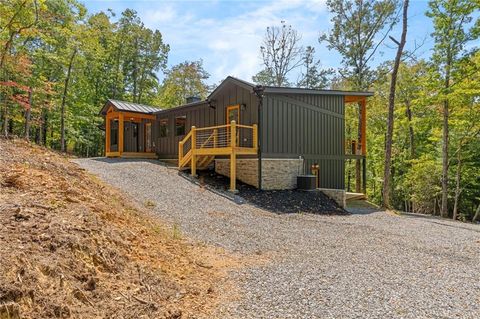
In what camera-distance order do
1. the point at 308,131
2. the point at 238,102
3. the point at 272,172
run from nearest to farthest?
the point at 272,172 → the point at 238,102 → the point at 308,131

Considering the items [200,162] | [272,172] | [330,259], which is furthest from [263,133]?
[330,259]

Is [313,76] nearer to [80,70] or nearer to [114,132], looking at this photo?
[114,132]

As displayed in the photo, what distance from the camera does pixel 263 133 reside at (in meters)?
12.5

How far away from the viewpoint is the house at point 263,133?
12.5 m

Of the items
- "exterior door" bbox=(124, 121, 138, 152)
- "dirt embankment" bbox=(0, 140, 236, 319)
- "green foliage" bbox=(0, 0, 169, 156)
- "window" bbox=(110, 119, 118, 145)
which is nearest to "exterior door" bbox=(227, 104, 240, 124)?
"exterior door" bbox=(124, 121, 138, 152)

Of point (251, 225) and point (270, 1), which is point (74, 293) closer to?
point (251, 225)

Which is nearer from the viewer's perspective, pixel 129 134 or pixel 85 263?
pixel 85 263

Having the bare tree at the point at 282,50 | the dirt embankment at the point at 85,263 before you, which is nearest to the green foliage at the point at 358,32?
the bare tree at the point at 282,50

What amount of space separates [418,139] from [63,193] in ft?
74.8

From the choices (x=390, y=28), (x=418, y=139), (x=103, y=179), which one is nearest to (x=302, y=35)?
(x=390, y=28)

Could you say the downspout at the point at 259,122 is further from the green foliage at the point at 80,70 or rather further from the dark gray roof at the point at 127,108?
the green foliage at the point at 80,70

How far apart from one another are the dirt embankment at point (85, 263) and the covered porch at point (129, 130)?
12.5m

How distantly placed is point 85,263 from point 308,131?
1183 centimetres

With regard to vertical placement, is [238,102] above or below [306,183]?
above
